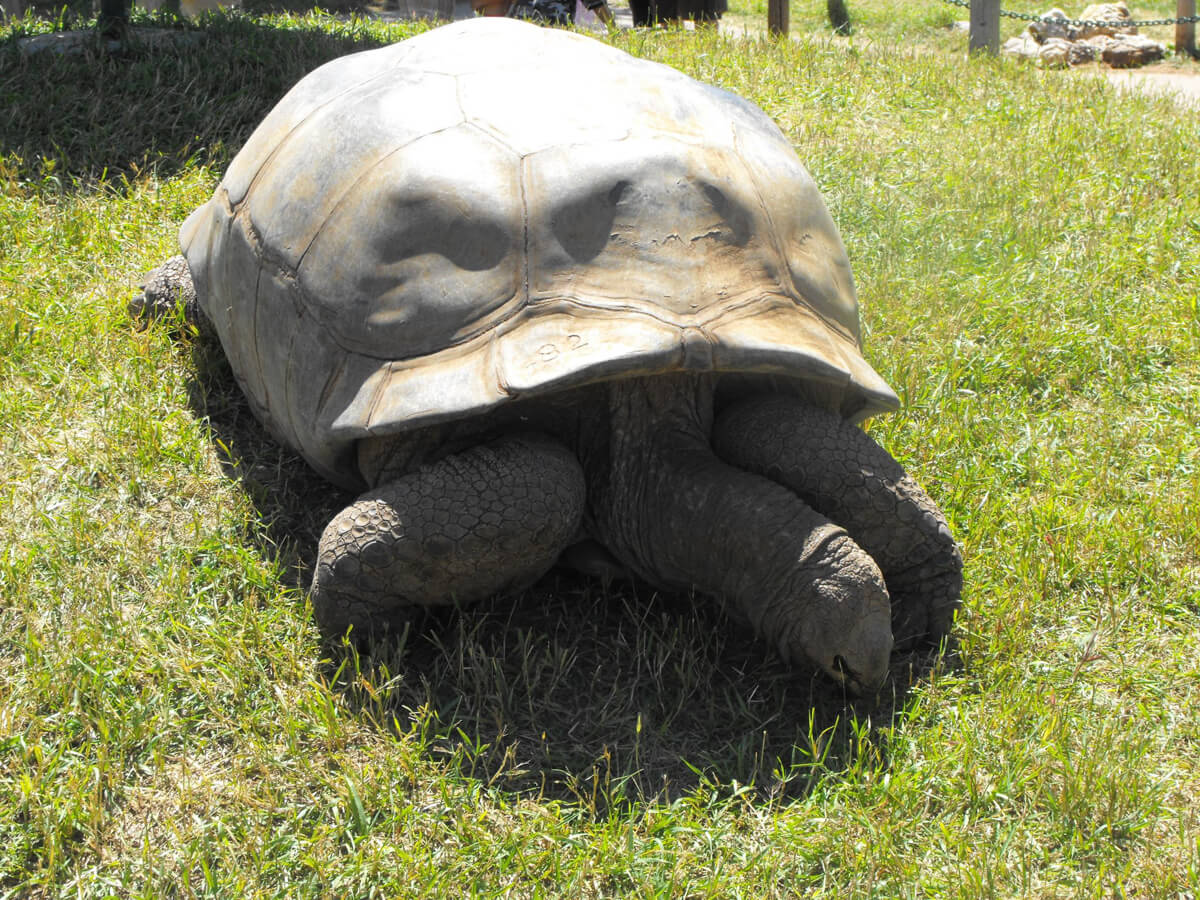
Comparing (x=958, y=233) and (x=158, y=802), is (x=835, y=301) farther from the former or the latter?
(x=958, y=233)

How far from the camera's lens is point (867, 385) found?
2766 millimetres

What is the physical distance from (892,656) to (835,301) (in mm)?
864

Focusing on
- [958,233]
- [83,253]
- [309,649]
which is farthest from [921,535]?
[83,253]

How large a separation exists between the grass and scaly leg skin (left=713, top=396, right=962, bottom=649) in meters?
0.14

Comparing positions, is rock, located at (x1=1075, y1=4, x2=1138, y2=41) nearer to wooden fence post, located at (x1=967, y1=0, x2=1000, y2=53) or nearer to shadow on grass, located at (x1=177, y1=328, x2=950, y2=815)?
wooden fence post, located at (x1=967, y1=0, x2=1000, y2=53)

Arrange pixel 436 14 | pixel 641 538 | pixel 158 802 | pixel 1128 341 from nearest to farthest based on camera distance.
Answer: pixel 158 802 → pixel 641 538 → pixel 1128 341 → pixel 436 14

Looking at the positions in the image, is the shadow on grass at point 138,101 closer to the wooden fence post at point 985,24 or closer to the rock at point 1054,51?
the wooden fence post at point 985,24

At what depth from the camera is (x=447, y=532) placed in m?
2.51

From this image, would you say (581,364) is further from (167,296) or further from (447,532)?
(167,296)

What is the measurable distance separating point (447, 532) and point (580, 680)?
1.59 feet

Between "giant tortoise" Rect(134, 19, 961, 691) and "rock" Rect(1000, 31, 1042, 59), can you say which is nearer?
"giant tortoise" Rect(134, 19, 961, 691)

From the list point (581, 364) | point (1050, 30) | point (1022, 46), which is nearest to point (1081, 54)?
point (1022, 46)

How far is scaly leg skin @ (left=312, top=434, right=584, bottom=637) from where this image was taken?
2516 mm

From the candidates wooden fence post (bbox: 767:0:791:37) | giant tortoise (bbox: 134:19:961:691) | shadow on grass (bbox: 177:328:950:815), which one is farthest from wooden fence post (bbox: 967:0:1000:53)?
shadow on grass (bbox: 177:328:950:815)
